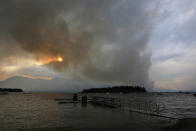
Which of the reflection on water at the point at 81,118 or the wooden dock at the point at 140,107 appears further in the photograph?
the wooden dock at the point at 140,107

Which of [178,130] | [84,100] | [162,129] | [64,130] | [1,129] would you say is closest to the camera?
[178,130]

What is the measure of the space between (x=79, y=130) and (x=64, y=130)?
1.50 meters

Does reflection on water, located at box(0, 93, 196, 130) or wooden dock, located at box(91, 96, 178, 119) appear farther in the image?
wooden dock, located at box(91, 96, 178, 119)

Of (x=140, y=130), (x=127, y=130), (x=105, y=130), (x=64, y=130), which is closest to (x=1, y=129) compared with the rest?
(x=64, y=130)

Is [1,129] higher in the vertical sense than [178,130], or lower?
lower

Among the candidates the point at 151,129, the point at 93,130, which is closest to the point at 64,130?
the point at 93,130

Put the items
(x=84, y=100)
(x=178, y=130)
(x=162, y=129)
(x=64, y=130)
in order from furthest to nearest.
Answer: (x=84, y=100), (x=64, y=130), (x=162, y=129), (x=178, y=130)

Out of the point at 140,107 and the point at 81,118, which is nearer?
the point at 81,118

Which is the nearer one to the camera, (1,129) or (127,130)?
(127,130)

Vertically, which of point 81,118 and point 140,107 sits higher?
point 81,118

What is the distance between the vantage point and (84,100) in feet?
164

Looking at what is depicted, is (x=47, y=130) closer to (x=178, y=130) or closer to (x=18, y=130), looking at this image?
(x=18, y=130)

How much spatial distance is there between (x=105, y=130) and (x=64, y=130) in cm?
404

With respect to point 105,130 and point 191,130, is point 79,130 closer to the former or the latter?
point 105,130
